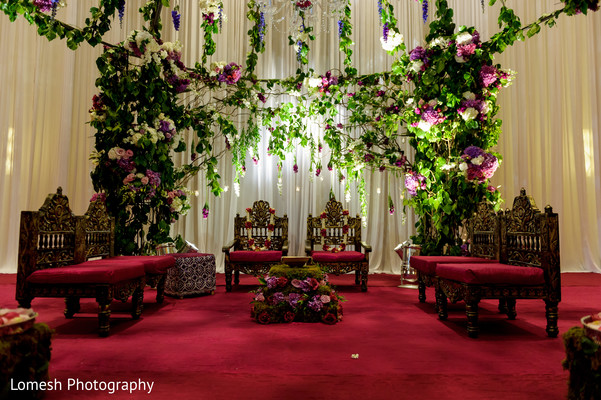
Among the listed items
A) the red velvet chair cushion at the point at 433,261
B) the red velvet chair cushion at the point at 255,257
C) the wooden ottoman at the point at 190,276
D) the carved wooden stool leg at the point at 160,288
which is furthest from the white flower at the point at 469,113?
the carved wooden stool leg at the point at 160,288

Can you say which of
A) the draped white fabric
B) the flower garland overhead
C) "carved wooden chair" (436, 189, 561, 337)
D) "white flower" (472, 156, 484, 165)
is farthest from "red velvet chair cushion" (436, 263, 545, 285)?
the draped white fabric

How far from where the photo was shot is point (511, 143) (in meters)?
7.20

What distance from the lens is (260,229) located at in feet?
19.6

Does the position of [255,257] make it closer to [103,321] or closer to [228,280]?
[228,280]

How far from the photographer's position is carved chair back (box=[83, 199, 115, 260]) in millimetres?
3559

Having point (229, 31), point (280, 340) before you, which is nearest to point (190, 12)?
point (229, 31)

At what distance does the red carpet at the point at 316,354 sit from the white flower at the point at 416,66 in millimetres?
2457

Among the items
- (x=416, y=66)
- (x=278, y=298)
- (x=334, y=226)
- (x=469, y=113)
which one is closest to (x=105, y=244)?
(x=278, y=298)

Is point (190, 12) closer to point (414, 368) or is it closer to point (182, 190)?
point (182, 190)

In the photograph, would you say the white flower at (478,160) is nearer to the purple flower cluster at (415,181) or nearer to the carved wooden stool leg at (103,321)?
the purple flower cluster at (415,181)

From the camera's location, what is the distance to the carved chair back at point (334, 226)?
589cm

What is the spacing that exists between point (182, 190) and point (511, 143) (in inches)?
215

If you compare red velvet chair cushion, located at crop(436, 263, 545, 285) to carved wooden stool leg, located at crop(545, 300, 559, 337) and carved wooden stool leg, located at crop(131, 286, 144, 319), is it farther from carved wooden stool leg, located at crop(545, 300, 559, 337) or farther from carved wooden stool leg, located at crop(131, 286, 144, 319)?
carved wooden stool leg, located at crop(131, 286, 144, 319)

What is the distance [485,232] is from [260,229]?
10.0 feet
